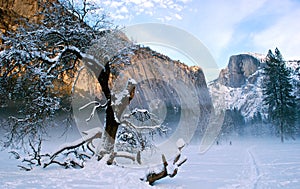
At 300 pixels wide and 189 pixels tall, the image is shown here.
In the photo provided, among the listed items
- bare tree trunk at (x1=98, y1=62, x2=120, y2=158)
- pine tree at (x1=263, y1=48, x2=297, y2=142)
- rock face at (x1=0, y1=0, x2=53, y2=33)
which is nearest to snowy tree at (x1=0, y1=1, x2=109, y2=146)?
rock face at (x1=0, y1=0, x2=53, y2=33)

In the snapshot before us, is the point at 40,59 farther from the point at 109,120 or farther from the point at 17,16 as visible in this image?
the point at 109,120

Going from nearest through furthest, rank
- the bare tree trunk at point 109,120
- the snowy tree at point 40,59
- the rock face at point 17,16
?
the snowy tree at point 40,59, the rock face at point 17,16, the bare tree trunk at point 109,120

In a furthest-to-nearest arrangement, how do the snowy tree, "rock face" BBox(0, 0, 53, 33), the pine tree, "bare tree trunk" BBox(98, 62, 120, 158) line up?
the pine tree
"bare tree trunk" BBox(98, 62, 120, 158)
"rock face" BBox(0, 0, 53, 33)
the snowy tree

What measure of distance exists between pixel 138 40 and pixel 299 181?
25.3 ft

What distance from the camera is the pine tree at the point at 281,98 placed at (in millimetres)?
36969

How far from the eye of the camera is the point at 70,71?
9680 millimetres

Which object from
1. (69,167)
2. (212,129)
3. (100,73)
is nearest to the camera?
(69,167)

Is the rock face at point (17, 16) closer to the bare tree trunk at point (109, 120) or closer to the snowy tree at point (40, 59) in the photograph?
the snowy tree at point (40, 59)

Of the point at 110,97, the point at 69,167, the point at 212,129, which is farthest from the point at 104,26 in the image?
the point at 212,129

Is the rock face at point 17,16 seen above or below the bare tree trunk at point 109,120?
above

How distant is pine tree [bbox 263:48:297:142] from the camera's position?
3697cm

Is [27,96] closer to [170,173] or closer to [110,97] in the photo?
[110,97]

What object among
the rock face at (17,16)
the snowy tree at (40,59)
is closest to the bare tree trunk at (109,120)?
the snowy tree at (40,59)

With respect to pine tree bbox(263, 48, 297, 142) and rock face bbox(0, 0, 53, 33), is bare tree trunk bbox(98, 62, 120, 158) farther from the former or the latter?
pine tree bbox(263, 48, 297, 142)
